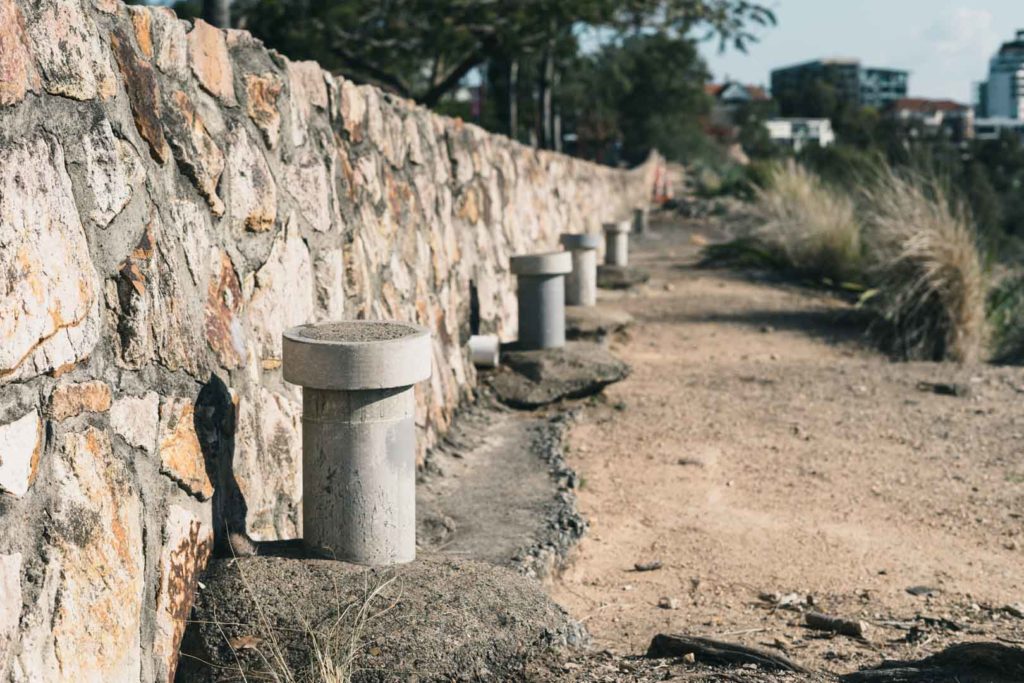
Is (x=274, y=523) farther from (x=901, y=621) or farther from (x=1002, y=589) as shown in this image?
(x=1002, y=589)

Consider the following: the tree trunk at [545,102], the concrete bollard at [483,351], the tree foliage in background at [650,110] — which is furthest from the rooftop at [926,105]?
the concrete bollard at [483,351]

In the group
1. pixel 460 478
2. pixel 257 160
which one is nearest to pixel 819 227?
pixel 460 478

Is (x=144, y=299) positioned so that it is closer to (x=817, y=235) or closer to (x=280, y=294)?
(x=280, y=294)

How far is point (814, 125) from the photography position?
83.7 meters

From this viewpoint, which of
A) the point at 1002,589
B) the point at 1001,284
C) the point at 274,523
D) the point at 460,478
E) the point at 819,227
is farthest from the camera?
the point at 819,227

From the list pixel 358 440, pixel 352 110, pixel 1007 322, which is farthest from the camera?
pixel 1007 322

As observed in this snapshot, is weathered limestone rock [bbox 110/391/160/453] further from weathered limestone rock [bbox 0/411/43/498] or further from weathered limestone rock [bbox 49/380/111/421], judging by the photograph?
weathered limestone rock [bbox 0/411/43/498]

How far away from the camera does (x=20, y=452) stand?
7.36 ft

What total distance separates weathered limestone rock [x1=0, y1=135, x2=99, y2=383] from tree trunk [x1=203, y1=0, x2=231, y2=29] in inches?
119

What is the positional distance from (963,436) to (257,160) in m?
4.29

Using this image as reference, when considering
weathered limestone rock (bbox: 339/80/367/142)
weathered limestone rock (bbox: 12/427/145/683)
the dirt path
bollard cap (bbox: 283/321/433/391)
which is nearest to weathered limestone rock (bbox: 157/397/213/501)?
weathered limestone rock (bbox: 12/427/145/683)

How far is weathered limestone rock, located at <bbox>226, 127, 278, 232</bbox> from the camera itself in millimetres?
3531

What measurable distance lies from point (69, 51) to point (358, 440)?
4.07 feet

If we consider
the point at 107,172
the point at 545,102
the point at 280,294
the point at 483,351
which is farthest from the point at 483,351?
the point at 545,102
